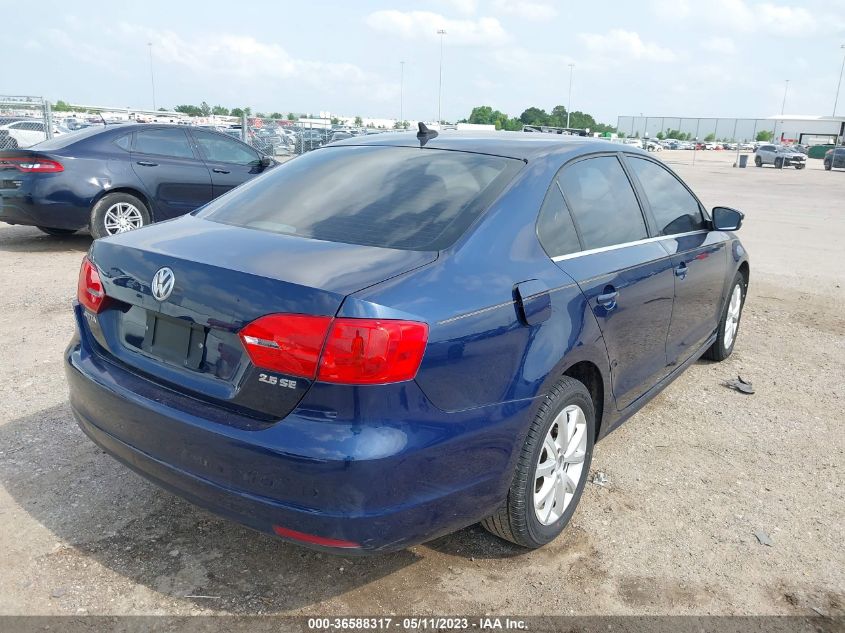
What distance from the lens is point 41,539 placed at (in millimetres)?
2887

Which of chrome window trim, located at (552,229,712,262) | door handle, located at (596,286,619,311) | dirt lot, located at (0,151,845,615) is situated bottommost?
dirt lot, located at (0,151,845,615)

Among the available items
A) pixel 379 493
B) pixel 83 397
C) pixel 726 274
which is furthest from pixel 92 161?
pixel 379 493

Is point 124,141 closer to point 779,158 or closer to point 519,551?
point 519,551

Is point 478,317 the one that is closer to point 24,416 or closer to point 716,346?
point 24,416

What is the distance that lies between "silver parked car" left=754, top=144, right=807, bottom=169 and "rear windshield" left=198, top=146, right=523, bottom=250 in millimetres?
50931

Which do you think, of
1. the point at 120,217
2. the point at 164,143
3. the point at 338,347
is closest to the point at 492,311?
the point at 338,347

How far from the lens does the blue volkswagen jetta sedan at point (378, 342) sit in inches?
84.8

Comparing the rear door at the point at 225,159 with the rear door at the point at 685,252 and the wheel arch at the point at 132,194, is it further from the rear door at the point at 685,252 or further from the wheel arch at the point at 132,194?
the rear door at the point at 685,252

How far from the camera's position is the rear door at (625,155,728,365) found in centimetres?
398

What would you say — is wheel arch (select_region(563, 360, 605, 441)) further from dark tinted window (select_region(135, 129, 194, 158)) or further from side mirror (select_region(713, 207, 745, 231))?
dark tinted window (select_region(135, 129, 194, 158))

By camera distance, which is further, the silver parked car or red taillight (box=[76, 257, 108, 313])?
the silver parked car

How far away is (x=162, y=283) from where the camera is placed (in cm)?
243

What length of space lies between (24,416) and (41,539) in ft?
4.52

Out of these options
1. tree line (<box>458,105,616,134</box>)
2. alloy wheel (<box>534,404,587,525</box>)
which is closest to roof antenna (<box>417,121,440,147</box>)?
alloy wheel (<box>534,404,587,525</box>)
